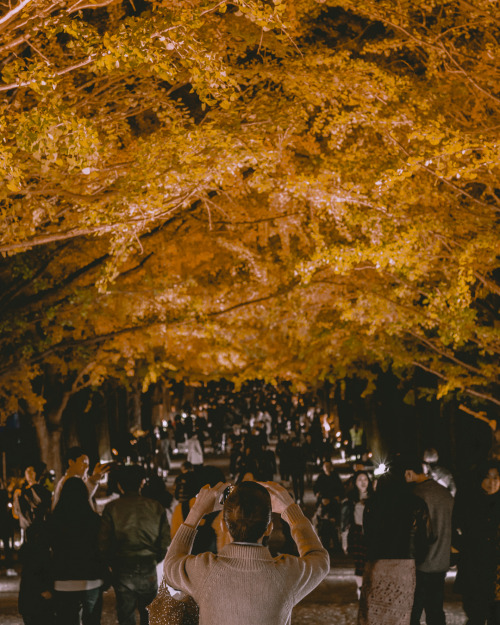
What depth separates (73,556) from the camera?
698 centimetres

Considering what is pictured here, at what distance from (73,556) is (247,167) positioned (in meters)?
8.50

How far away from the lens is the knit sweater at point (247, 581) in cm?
328

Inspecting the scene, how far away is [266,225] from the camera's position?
17.3 metres

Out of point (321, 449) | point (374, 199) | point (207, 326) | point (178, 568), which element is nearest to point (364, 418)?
point (321, 449)

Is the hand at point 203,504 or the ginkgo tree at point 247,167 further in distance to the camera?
the ginkgo tree at point 247,167

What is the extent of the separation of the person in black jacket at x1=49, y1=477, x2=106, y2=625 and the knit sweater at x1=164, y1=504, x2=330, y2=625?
3.79 m

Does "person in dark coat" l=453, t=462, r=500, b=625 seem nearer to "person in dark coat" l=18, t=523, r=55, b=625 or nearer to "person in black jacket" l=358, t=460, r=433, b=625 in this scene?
"person in black jacket" l=358, t=460, r=433, b=625

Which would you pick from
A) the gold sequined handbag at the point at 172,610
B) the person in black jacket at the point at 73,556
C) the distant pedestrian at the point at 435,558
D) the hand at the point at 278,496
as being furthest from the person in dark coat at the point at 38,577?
the hand at the point at 278,496

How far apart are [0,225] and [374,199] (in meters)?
5.23

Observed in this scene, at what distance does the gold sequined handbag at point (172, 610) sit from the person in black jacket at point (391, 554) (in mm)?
2726

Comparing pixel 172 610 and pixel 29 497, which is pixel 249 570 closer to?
pixel 172 610

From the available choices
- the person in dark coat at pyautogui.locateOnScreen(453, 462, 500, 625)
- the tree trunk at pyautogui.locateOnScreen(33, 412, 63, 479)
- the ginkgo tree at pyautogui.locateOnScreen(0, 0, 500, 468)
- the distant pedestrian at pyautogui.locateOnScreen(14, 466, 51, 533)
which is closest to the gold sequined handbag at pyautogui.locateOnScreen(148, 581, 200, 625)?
the ginkgo tree at pyautogui.locateOnScreen(0, 0, 500, 468)

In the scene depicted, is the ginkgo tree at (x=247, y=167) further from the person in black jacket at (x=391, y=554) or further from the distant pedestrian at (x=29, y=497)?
the person in black jacket at (x=391, y=554)

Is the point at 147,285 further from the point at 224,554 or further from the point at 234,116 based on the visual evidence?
the point at 224,554
